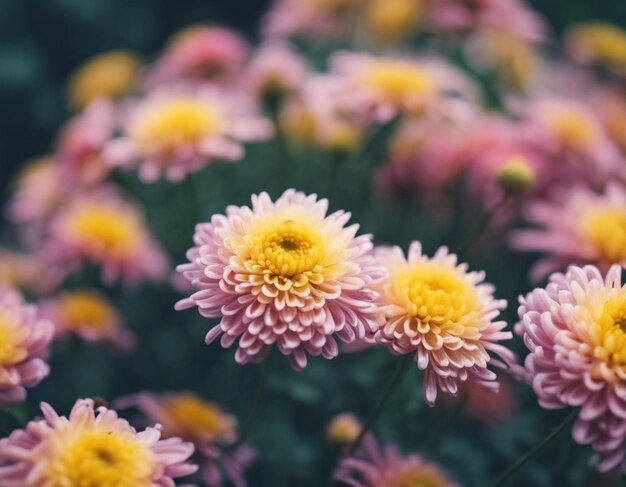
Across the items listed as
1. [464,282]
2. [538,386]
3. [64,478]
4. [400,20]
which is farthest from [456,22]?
[64,478]

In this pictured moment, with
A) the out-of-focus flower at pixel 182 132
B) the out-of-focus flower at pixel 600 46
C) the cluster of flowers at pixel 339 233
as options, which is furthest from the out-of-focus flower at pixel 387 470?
the out-of-focus flower at pixel 600 46

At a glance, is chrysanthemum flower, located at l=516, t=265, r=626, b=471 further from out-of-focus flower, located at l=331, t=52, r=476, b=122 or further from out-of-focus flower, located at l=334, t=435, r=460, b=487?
out-of-focus flower, located at l=331, t=52, r=476, b=122

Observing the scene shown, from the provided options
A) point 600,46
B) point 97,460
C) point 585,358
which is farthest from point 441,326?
point 600,46

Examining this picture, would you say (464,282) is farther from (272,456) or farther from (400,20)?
(400,20)

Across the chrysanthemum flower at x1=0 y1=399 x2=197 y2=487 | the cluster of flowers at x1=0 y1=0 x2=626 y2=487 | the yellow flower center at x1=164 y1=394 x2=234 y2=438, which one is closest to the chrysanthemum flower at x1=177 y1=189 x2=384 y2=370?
the cluster of flowers at x1=0 y1=0 x2=626 y2=487

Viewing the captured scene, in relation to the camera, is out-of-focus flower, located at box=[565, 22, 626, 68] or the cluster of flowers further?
out-of-focus flower, located at box=[565, 22, 626, 68]

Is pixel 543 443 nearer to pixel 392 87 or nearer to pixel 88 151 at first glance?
pixel 392 87
